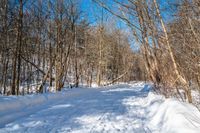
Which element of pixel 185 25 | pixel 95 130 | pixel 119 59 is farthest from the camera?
pixel 119 59

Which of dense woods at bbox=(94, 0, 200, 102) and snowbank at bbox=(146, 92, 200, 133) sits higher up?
dense woods at bbox=(94, 0, 200, 102)

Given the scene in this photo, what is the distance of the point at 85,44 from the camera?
36.4 m

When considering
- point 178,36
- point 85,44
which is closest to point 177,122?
point 178,36

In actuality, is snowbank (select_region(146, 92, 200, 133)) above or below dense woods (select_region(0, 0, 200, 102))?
below

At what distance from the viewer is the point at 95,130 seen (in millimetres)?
6375

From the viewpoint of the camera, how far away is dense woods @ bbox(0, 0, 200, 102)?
24.6 feet

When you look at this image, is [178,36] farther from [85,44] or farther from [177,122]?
[85,44]

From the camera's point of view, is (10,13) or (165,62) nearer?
(165,62)

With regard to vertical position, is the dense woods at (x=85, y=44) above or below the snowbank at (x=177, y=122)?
above

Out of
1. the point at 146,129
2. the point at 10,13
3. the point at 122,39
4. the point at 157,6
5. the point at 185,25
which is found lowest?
the point at 146,129

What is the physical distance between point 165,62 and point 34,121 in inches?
241

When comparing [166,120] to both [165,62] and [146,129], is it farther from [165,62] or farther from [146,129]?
[165,62]

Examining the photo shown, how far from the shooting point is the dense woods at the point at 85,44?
750 centimetres

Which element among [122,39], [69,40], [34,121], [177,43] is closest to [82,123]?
[34,121]
